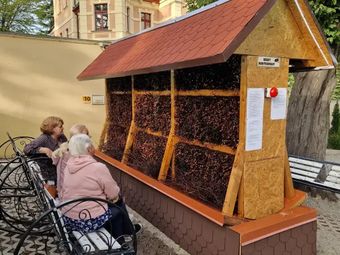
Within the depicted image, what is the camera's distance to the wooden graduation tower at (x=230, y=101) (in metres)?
3.17

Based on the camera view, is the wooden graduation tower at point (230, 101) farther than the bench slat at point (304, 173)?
No

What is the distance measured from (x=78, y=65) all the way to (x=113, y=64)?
4736 mm

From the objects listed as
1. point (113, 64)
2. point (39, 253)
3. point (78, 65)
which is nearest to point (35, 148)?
point (39, 253)

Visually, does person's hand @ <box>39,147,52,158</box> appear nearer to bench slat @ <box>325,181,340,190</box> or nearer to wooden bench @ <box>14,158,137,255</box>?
wooden bench @ <box>14,158,137,255</box>

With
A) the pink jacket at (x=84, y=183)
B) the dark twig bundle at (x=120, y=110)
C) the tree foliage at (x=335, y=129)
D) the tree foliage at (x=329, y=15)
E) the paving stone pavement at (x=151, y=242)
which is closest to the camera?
the pink jacket at (x=84, y=183)

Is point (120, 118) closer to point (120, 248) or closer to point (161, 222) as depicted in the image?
point (161, 222)

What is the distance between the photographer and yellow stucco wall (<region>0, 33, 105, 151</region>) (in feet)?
28.3

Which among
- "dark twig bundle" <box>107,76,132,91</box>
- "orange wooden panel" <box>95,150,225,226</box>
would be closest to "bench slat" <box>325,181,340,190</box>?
"orange wooden panel" <box>95,150,225,226</box>

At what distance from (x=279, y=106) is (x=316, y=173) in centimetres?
231

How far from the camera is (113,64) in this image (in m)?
5.30

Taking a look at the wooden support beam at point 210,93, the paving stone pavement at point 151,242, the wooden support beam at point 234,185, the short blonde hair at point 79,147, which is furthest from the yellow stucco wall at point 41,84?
the wooden support beam at point 234,185

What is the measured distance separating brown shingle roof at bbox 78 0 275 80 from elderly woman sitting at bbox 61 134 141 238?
48.2 inches

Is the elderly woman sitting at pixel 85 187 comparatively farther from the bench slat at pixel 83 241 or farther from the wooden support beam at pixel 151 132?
the wooden support beam at pixel 151 132

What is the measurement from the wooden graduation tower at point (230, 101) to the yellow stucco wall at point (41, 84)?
17.5 feet
